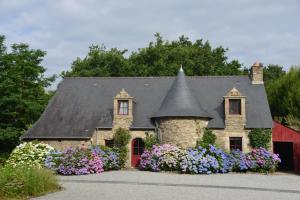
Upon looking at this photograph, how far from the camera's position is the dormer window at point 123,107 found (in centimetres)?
2405

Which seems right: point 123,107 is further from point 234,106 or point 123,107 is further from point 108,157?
point 234,106

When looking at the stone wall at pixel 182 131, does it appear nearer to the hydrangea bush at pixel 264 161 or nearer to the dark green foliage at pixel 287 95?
the hydrangea bush at pixel 264 161

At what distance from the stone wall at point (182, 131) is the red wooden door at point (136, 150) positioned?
178cm

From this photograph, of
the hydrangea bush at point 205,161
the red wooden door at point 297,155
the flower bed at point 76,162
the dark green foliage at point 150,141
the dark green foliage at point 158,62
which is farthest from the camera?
the dark green foliage at point 158,62

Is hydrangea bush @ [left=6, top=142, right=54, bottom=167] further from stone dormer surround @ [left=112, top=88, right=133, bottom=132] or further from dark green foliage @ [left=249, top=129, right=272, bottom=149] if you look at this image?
dark green foliage @ [left=249, top=129, right=272, bottom=149]

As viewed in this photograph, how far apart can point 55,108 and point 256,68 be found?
13.6 meters

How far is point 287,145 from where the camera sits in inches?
982

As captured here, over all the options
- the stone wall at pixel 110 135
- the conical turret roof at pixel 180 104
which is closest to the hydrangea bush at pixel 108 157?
the stone wall at pixel 110 135

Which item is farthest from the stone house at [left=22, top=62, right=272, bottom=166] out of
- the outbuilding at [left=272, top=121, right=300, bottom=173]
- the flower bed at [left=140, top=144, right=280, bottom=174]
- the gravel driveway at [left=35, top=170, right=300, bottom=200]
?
the gravel driveway at [left=35, top=170, right=300, bottom=200]

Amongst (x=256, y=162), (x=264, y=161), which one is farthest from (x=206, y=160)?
(x=264, y=161)

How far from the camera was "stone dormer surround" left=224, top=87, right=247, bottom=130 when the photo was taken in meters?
22.9

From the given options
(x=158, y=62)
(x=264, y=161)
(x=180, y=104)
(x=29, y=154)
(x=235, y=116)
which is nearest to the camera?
(x=29, y=154)

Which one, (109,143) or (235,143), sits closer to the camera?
(235,143)

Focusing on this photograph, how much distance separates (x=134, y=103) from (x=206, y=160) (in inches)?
283
